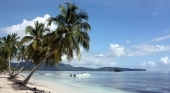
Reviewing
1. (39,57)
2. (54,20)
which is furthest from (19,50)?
(54,20)

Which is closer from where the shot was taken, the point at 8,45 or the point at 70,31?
the point at 70,31

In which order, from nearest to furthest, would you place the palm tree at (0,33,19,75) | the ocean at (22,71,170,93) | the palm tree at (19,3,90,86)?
the palm tree at (19,3,90,86) < the ocean at (22,71,170,93) < the palm tree at (0,33,19,75)

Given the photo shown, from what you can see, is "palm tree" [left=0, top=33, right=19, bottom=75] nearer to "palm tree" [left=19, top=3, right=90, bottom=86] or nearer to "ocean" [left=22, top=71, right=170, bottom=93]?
"ocean" [left=22, top=71, right=170, bottom=93]

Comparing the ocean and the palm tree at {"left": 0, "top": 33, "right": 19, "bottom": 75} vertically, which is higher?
the palm tree at {"left": 0, "top": 33, "right": 19, "bottom": 75}

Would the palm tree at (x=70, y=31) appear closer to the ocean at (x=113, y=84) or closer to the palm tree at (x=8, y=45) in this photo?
the ocean at (x=113, y=84)

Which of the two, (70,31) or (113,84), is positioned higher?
(70,31)

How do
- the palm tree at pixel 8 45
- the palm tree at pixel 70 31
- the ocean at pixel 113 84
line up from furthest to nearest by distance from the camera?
1. the palm tree at pixel 8 45
2. the ocean at pixel 113 84
3. the palm tree at pixel 70 31

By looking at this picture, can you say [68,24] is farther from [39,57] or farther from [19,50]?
[19,50]

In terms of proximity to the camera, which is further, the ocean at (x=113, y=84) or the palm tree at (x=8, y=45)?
the palm tree at (x=8, y=45)

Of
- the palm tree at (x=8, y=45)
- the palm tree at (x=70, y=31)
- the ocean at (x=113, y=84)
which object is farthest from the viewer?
the palm tree at (x=8, y=45)

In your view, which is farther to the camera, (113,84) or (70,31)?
(113,84)

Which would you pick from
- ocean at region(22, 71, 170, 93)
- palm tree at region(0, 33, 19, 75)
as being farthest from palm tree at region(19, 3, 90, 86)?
palm tree at region(0, 33, 19, 75)

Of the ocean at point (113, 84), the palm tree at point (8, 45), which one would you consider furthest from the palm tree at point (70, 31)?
the palm tree at point (8, 45)

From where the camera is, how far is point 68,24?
2223cm
